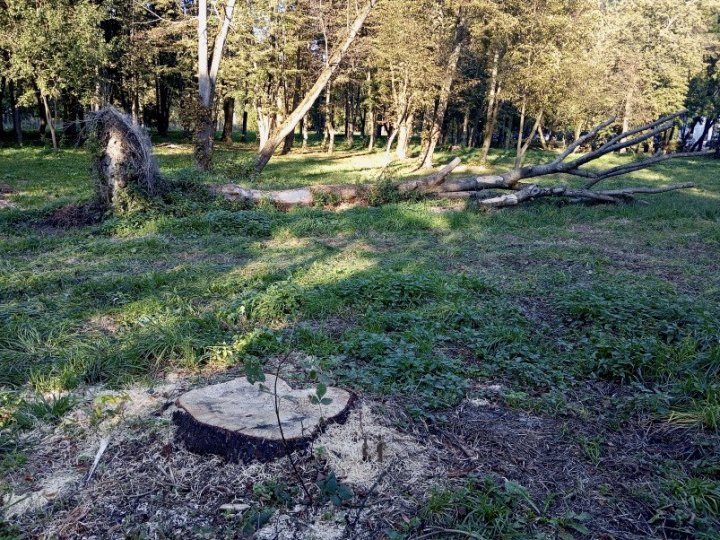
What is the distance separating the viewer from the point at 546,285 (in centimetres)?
604

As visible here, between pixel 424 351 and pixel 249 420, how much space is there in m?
1.65

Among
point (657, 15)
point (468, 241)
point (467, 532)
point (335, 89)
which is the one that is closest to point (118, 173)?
point (468, 241)

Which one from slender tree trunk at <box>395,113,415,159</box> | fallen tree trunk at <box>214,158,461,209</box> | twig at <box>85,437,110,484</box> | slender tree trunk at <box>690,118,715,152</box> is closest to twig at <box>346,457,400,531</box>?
twig at <box>85,437,110,484</box>

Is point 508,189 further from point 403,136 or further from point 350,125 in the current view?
point 350,125

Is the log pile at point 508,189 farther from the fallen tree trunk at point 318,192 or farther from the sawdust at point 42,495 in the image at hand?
the sawdust at point 42,495

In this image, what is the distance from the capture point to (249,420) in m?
2.90

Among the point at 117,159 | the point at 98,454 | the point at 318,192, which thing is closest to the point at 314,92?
the point at 318,192

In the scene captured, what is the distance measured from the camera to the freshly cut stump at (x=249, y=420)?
2766 millimetres

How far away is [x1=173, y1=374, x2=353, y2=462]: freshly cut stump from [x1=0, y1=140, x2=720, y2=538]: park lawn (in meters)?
0.13

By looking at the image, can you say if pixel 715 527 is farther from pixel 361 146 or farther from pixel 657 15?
pixel 657 15

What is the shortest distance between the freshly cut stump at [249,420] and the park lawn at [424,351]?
0.13 metres

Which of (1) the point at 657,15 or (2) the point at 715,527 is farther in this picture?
(1) the point at 657,15

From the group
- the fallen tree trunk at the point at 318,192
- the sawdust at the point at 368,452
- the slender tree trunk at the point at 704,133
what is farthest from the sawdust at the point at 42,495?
the slender tree trunk at the point at 704,133

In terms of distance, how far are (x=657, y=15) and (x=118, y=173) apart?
37083mm
